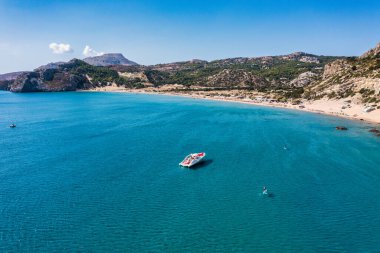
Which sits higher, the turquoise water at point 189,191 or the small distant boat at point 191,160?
the small distant boat at point 191,160

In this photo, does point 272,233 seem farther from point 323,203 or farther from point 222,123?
point 222,123

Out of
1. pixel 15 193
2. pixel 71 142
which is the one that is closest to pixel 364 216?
pixel 15 193

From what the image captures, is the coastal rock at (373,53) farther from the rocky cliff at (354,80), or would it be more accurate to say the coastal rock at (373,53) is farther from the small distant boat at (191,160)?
the small distant boat at (191,160)

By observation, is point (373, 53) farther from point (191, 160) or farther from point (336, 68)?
point (191, 160)

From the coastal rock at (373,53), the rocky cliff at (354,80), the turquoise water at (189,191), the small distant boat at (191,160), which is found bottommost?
the turquoise water at (189,191)

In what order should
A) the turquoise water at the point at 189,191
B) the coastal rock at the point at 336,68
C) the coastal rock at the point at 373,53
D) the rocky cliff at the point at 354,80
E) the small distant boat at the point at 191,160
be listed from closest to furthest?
the turquoise water at the point at 189,191 < the small distant boat at the point at 191,160 < the rocky cliff at the point at 354,80 < the coastal rock at the point at 373,53 < the coastal rock at the point at 336,68

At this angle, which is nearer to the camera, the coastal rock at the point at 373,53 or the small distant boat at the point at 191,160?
the small distant boat at the point at 191,160

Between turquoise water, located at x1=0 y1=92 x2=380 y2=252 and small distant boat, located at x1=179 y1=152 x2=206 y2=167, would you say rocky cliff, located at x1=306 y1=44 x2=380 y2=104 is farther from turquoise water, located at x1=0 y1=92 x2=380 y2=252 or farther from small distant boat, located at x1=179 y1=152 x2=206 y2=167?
small distant boat, located at x1=179 y1=152 x2=206 y2=167

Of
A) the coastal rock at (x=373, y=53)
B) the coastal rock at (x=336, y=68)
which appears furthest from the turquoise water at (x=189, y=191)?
the coastal rock at (x=373, y=53)

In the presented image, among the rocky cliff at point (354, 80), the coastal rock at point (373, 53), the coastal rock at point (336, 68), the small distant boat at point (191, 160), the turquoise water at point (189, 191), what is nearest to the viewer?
the turquoise water at point (189, 191)
